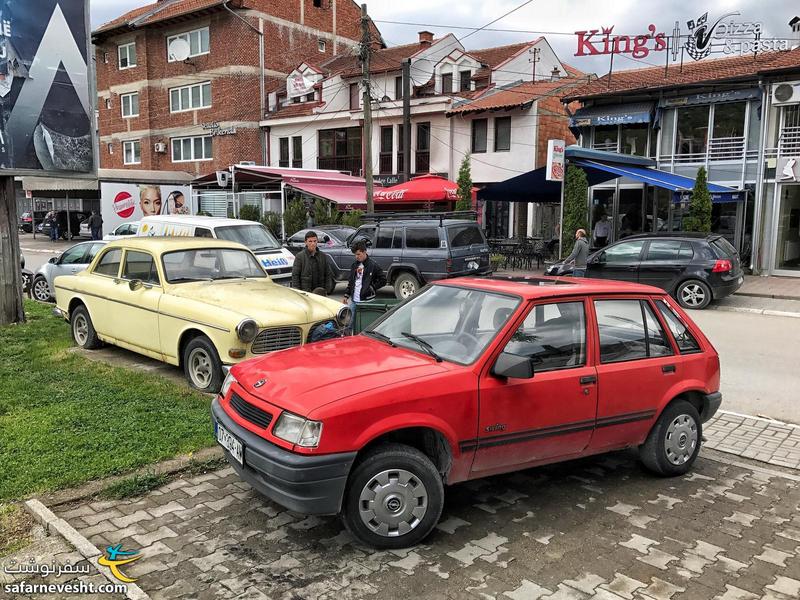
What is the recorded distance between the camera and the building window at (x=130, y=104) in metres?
41.9

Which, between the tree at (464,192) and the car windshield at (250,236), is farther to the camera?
the tree at (464,192)

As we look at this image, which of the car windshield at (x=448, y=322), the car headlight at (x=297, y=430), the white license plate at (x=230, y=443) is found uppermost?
the car windshield at (x=448, y=322)

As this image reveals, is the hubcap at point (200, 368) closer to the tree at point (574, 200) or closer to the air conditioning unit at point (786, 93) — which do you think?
the tree at point (574, 200)

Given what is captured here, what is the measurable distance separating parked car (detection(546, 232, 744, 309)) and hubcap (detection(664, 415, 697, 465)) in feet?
32.6

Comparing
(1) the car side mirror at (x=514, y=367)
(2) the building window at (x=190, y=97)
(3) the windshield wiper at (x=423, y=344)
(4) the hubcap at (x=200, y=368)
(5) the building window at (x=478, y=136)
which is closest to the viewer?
(1) the car side mirror at (x=514, y=367)

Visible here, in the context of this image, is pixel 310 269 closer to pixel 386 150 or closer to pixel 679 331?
pixel 679 331

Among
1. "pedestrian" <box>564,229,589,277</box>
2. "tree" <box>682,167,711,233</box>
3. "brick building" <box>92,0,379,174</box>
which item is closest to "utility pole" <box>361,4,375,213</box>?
"pedestrian" <box>564,229,589,277</box>

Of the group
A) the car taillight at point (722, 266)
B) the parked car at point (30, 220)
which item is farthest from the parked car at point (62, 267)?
the parked car at point (30, 220)

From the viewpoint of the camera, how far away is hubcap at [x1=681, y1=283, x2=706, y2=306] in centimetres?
1431

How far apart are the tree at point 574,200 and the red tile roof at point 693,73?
468 centimetres

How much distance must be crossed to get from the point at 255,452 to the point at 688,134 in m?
22.7

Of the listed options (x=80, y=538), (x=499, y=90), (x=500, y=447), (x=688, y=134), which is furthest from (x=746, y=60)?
(x=80, y=538)

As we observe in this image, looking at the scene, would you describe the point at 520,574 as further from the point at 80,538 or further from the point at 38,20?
the point at 38,20

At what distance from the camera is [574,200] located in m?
20.5
